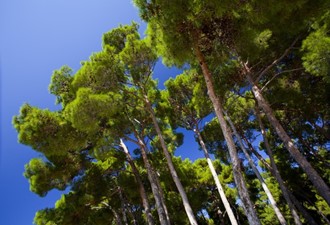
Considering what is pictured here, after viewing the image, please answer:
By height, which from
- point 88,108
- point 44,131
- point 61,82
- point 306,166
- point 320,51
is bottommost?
point 306,166

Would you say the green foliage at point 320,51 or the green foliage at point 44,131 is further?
the green foliage at point 44,131

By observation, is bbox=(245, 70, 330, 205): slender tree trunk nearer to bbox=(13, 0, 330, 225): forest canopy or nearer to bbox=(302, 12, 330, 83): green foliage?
bbox=(13, 0, 330, 225): forest canopy

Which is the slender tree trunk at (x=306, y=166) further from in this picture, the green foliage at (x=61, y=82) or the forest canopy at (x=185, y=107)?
the green foliage at (x=61, y=82)

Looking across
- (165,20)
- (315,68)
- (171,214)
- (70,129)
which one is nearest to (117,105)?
(70,129)

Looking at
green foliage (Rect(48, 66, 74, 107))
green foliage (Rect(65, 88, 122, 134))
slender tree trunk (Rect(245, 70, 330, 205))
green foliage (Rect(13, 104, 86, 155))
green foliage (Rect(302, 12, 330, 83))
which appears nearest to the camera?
green foliage (Rect(302, 12, 330, 83))

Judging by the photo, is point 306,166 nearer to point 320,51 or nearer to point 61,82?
point 320,51

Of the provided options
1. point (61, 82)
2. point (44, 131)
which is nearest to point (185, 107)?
point (61, 82)

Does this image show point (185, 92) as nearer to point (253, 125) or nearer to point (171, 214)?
point (253, 125)

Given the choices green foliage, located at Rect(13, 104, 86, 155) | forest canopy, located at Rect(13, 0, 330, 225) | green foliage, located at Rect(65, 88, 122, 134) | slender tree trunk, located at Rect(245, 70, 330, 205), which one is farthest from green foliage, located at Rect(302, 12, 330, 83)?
green foliage, located at Rect(13, 104, 86, 155)

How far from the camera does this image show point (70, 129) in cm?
961

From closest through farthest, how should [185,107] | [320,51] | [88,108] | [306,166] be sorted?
[320,51]
[306,166]
[88,108]
[185,107]

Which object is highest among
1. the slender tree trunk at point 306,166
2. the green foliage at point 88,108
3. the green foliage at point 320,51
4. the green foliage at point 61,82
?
the green foliage at point 61,82

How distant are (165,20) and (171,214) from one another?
10.7 meters

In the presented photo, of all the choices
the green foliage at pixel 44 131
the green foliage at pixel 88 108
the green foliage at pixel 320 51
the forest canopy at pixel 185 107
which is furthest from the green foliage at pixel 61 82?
the green foliage at pixel 320 51
